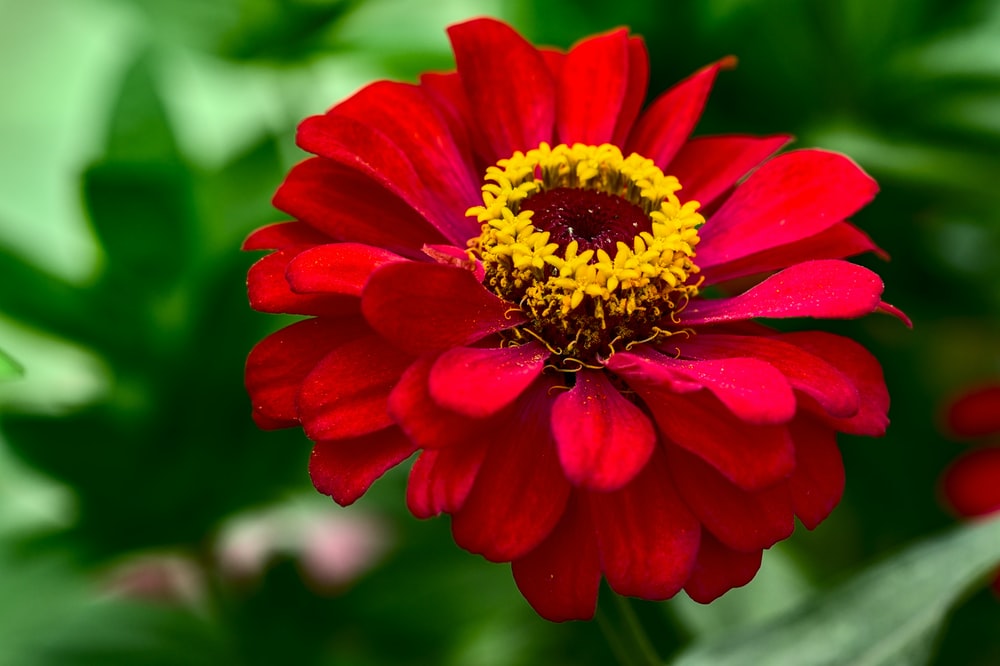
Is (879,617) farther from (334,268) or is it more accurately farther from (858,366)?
(334,268)

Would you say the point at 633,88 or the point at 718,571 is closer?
the point at 718,571

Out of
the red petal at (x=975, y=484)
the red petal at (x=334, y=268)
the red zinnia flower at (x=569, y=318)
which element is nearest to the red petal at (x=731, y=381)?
the red zinnia flower at (x=569, y=318)

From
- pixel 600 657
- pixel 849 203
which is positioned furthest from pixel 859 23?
pixel 600 657

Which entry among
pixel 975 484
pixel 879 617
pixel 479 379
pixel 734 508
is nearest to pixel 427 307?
pixel 479 379

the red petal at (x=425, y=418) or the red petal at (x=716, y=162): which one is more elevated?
the red petal at (x=425, y=418)

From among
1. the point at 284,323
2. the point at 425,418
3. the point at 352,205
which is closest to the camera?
the point at 425,418

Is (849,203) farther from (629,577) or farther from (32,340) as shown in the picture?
(32,340)

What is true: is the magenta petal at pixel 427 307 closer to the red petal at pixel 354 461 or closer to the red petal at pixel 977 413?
the red petal at pixel 354 461
